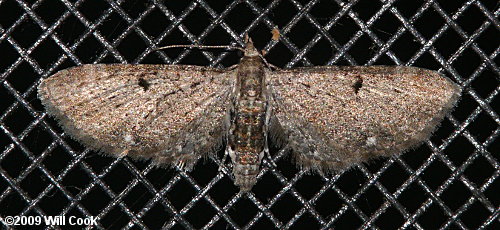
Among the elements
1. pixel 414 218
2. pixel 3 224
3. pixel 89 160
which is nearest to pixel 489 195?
A: pixel 414 218

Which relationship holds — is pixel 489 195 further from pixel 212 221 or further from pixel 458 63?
pixel 212 221

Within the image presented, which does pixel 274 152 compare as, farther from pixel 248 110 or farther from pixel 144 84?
pixel 144 84

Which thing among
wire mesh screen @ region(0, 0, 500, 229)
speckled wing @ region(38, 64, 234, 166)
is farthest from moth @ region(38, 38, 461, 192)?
wire mesh screen @ region(0, 0, 500, 229)

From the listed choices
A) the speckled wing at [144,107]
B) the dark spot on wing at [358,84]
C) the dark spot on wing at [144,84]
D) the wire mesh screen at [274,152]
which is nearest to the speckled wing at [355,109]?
the dark spot on wing at [358,84]

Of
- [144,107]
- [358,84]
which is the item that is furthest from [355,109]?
[144,107]

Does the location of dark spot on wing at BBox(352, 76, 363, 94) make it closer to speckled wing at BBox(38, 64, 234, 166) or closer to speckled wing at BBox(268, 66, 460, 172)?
speckled wing at BBox(268, 66, 460, 172)
